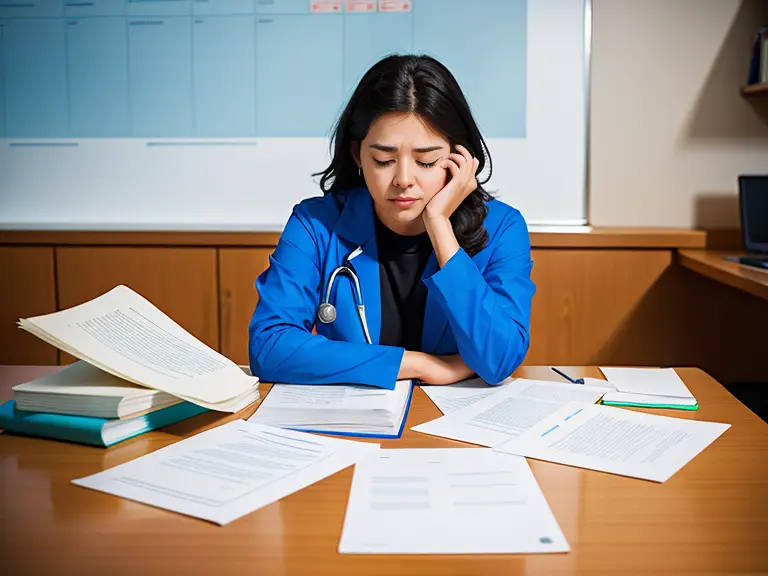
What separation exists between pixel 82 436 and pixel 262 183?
1972mm

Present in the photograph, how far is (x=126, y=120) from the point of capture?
2.95 metres

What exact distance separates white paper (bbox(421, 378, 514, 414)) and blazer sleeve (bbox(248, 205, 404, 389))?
0.25 feet

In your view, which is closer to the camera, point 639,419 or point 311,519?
point 311,519

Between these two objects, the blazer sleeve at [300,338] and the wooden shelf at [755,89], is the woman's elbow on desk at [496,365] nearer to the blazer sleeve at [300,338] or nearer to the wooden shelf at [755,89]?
the blazer sleeve at [300,338]

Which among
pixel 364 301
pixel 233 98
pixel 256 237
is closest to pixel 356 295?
pixel 364 301

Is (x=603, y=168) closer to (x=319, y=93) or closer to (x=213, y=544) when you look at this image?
(x=319, y=93)

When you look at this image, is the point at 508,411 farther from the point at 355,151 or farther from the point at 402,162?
the point at 355,151

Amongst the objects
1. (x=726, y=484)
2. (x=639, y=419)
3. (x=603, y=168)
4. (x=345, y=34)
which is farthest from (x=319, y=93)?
(x=726, y=484)

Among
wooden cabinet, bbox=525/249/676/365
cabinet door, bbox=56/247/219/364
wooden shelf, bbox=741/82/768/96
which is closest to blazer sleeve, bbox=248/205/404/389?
cabinet door, bbox=56/247/219/364

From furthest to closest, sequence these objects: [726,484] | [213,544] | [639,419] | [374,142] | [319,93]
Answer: [319,93] < [374,142] < [639,419] < [726,484] < [213,544]

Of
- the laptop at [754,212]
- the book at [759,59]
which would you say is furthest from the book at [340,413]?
the book at [759,59]

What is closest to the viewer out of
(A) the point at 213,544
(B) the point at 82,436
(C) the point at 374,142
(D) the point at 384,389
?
(A) the point at 213,544

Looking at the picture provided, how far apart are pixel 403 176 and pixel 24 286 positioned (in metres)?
1.87

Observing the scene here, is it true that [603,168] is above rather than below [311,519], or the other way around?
above
